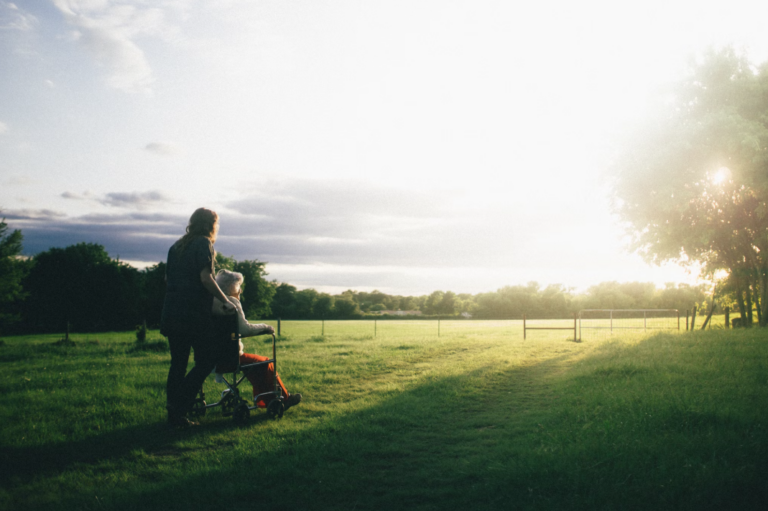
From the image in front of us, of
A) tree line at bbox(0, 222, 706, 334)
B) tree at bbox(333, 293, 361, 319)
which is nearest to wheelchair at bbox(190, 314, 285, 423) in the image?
tree line at bbox(0, 222, 706, 334)

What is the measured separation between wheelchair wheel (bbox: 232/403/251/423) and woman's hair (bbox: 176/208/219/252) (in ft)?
7.26

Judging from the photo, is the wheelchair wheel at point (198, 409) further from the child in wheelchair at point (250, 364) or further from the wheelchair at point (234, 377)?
the child in wheelchair at point (250, 364)

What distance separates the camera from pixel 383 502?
3521 millimetres

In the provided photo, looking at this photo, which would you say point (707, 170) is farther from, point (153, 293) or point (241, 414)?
point (153, 293)

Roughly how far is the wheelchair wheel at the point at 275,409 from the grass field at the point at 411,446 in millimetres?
119

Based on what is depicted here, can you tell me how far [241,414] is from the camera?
5.73 meters

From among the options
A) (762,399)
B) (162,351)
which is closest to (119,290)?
(162,351)

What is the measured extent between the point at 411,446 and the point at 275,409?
2.10 meters

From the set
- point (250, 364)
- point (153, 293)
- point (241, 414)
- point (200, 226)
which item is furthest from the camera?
point (153, 293)

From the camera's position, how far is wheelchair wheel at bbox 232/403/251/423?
18.7ft

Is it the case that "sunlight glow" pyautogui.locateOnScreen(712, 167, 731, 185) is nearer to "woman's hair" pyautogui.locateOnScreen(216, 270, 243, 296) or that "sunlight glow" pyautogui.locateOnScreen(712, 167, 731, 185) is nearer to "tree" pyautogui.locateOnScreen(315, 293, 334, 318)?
"woman's hair" pyautogui.locateOnScreen(216, 270, 243, 296)

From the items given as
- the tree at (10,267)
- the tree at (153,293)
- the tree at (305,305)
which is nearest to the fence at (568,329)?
the tree at (153,293)

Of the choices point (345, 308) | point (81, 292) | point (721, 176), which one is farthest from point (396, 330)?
point (345, 308)

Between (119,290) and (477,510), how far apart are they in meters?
66.2
